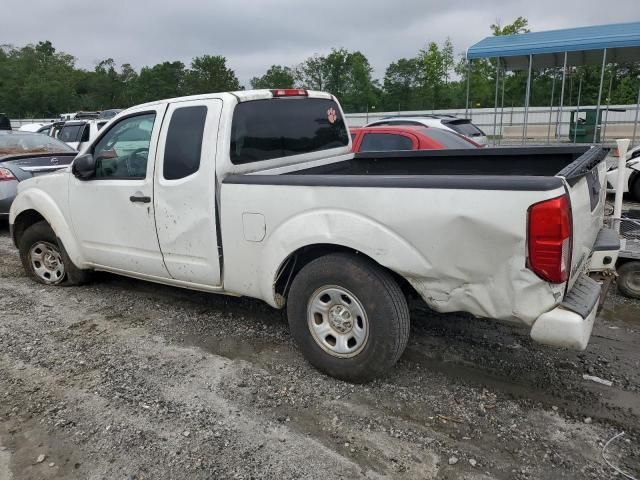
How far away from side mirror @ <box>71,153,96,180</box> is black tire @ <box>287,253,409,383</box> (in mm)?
2293

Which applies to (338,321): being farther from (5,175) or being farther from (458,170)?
(5,175)

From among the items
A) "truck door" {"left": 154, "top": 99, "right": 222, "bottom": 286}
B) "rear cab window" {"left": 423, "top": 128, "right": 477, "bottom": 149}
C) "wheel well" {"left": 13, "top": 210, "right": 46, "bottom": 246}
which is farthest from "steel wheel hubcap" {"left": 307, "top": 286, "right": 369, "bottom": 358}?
"rear cab window" {"left": 423, "top": 128, "right": 477, "bottom": 149}

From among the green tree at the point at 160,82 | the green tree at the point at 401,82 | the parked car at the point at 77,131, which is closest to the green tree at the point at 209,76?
the green tree at the point at 160,82

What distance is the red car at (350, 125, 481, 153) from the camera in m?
7.70

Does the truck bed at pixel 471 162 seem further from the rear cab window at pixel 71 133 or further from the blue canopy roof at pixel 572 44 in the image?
the rear cab window at pixel 71 133

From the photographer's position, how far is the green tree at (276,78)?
5348 cm

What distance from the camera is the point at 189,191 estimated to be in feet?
13.0

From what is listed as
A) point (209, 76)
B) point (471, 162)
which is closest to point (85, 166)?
point (471, 162)

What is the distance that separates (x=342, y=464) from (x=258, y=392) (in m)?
0.89

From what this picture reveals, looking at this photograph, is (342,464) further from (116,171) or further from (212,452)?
(116,171)

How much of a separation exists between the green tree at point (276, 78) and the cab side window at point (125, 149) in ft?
163

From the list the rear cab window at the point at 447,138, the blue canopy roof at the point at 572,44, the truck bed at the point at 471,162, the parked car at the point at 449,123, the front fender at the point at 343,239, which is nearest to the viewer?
the front fender at the point at 343,239

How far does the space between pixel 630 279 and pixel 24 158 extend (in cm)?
858

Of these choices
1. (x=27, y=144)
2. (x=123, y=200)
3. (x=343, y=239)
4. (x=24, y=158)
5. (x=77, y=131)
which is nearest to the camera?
(x=343, y=239)
